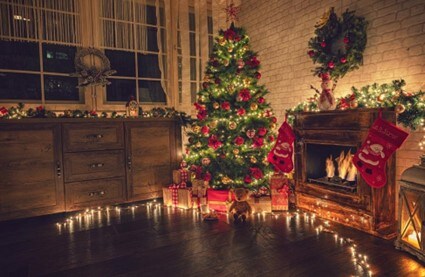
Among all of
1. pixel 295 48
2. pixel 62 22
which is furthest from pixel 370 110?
pixel 62 22

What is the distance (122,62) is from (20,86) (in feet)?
4.73

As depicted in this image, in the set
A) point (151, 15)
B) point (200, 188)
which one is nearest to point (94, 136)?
point (200, 188)

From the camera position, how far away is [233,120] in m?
3.71

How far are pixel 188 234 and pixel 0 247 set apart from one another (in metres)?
1.73

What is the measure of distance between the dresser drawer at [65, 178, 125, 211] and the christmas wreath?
121 inches

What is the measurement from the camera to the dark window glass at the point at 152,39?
464 cm

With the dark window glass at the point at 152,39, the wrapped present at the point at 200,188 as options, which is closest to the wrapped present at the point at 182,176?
the wrapped present at the point at 200,188

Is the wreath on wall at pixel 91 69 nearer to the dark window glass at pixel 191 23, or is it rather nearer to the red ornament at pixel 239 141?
the dark window glass at pixel 191 23

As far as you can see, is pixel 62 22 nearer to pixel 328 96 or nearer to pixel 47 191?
pixel 47 191

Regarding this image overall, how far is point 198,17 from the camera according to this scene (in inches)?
190

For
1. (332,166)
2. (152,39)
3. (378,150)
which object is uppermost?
(152,39)

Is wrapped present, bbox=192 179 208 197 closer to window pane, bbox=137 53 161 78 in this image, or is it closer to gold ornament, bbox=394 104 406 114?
window pane, bbox=137 53 161 78

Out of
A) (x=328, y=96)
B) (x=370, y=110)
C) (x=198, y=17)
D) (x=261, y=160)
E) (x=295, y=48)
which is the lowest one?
(x=261, y=160)

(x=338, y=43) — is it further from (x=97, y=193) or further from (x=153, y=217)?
(x=97, y=193)
